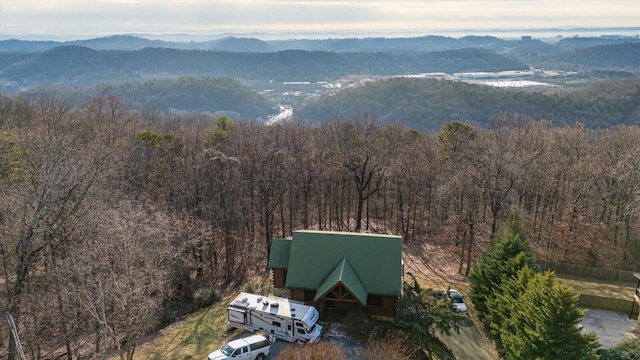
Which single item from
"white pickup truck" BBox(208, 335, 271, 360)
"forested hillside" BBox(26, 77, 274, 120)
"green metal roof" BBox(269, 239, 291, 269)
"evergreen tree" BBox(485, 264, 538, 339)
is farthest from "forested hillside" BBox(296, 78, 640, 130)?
"white pickup truck" BBox(208, 335, 271, 360)

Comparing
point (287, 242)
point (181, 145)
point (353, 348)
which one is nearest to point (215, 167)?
point (181, 145)

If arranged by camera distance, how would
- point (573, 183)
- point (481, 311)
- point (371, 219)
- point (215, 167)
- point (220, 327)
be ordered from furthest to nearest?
point (371, 219) < point (573, 183) < point (215, 167) < point (481, 311) < point (220, 327)

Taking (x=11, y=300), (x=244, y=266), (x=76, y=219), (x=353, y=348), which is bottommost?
(x=244, y=266)

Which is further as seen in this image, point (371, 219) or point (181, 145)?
point (371, 219)

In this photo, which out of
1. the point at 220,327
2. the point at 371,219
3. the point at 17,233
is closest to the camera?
the point at 17,233

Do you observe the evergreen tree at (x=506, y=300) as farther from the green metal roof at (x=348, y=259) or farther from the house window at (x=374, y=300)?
the house window at (x=374, y=300)

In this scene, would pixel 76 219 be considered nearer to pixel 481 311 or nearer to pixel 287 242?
pixel 287 242
